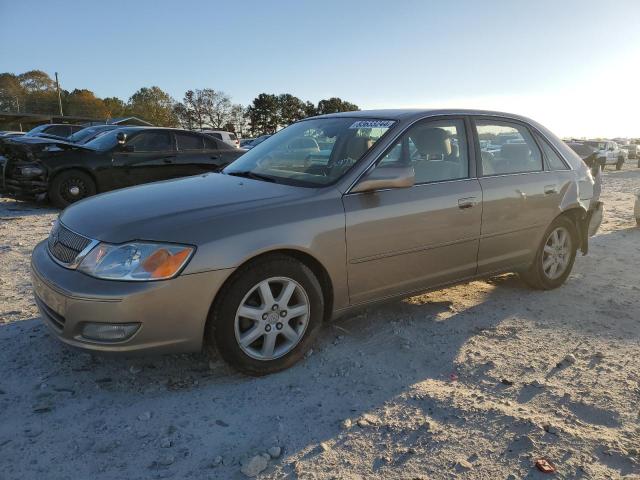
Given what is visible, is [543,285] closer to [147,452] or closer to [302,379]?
[302,379]

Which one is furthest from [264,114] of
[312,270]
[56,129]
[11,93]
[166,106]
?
[312,270]

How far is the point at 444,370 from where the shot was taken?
3098mm

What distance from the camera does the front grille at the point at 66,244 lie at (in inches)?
108

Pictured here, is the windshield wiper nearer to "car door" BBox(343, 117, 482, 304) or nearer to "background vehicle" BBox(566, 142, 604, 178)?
"car door" BBox(343, 117, 482, 304)

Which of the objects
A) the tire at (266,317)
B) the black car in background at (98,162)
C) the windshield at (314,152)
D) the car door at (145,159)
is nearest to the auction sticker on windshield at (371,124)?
the windshield at (314,152)

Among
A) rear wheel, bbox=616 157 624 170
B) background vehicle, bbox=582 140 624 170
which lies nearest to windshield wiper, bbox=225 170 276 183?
background vehicle, bbox=582 140 624 170

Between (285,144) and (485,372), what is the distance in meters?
2.26

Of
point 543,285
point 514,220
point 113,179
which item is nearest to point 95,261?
point 514,220

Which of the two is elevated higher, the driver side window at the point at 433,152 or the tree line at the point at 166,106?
the tree line at the point at 166,106

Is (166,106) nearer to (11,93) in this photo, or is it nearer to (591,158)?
(11,93)

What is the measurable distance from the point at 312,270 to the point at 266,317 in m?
0.42

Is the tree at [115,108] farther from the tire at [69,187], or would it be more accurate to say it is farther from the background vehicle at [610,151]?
the tire at [69,187]

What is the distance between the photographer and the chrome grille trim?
2.70m

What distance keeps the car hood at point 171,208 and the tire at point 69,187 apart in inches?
224
